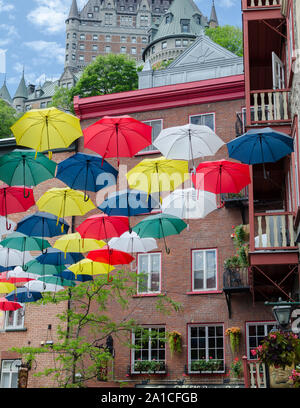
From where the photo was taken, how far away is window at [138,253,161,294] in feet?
76.5

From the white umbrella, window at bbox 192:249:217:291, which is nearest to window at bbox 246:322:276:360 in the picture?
window at bbox 192:249:217:291

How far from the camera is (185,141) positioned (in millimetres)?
14375

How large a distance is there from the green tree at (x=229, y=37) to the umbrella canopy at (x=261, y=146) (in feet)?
162

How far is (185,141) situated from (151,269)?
1018 centimetres

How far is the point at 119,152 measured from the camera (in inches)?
546

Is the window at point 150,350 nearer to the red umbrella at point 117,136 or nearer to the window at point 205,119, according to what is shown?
the window at point 205,119

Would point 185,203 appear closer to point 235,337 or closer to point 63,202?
point 63,202

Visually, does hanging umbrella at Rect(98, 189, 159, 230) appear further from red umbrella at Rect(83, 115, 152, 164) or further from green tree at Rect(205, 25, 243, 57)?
green tree at Rect(205, 25, 243, 57)

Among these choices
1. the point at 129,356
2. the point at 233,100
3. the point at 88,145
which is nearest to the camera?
the point at 88,145

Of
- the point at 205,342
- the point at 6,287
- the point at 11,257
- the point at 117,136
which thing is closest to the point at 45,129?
the point at 117,136
